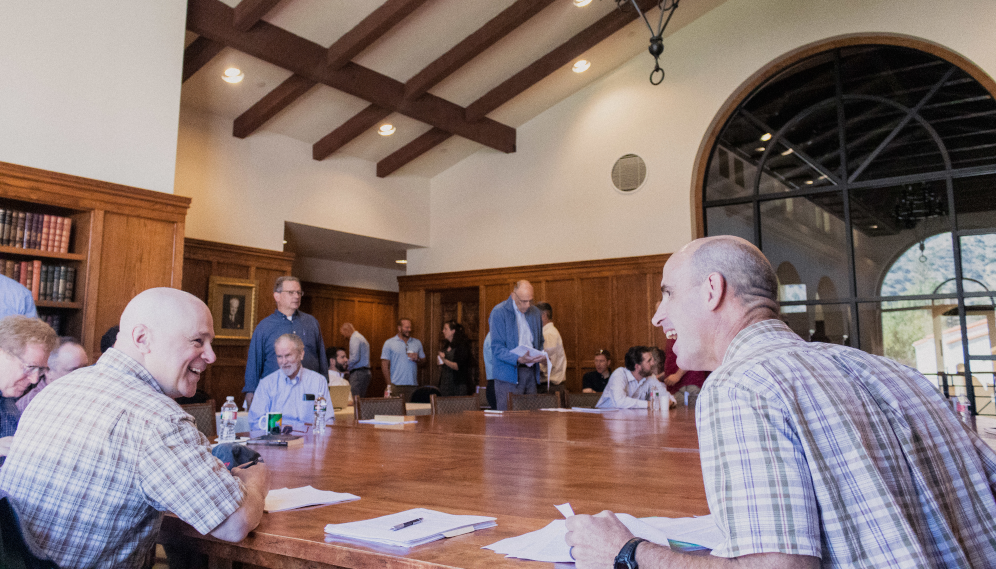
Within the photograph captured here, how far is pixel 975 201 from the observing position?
7016mm

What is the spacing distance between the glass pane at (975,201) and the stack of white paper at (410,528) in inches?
290

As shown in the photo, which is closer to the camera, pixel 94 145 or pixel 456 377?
pixel 94 145

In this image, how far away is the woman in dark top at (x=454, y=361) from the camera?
859 cm

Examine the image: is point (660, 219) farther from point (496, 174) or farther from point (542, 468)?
point (542, 468)

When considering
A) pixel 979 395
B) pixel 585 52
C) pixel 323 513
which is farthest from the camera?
pixel 585 52

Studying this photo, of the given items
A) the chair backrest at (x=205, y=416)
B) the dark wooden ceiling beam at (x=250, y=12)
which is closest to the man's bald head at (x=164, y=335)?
the chair backrest at (x=205, y=416)

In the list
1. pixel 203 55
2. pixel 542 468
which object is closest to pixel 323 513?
pixel 542 468

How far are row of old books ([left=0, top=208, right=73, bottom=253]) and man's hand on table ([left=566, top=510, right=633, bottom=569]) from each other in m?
5.11

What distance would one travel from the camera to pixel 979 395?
6.87 m

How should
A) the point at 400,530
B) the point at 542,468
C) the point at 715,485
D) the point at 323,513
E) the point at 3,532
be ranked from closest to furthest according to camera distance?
the point at 715,485 < the point at 3,532 < the point at 400,530 < the point at 323,513 < the point at 542,468

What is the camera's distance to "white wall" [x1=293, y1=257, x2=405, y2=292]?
10453 mm

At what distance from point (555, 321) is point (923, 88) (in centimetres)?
473

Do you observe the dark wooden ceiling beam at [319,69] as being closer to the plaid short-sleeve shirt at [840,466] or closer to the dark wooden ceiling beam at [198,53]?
the dark wooden ceiling beam at [198,53]

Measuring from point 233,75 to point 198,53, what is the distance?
44 cm
